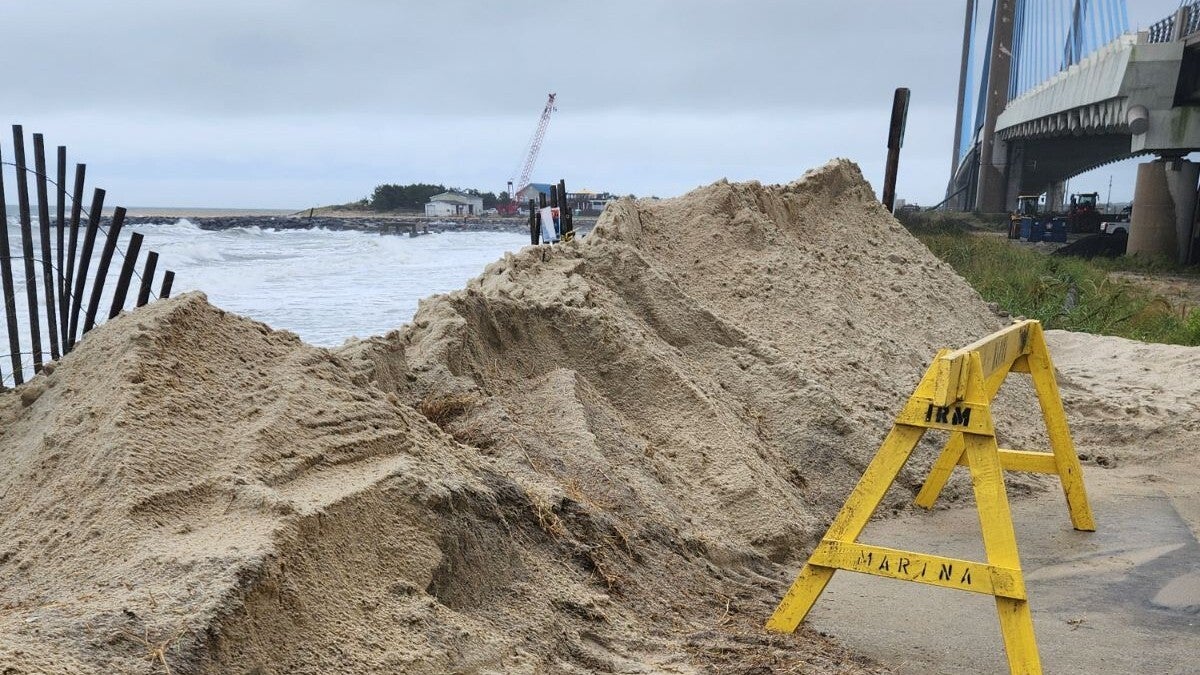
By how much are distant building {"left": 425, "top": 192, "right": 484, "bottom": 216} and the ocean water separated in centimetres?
3180

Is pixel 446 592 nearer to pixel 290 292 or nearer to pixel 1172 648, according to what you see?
pixel 1172 648

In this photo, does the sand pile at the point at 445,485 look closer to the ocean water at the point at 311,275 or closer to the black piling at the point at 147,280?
the black piling at the point at 147,280

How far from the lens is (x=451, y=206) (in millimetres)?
80188

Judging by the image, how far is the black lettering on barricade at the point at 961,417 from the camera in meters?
3.86

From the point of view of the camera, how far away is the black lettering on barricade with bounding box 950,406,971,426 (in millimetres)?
3857

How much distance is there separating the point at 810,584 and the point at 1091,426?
4.89 metres

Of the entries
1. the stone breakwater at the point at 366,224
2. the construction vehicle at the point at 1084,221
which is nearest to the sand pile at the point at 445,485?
the construction vehicle at the point at 1084,221

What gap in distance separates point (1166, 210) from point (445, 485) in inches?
1157

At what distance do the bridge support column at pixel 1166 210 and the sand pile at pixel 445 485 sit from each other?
24670 mm

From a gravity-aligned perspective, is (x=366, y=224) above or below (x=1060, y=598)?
below

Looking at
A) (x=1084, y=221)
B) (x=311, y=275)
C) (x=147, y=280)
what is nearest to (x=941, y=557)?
(x=147, y=280)

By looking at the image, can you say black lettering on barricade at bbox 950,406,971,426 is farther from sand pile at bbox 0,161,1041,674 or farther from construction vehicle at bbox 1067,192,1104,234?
construction vehicle at bbox 1067,192,1104,234

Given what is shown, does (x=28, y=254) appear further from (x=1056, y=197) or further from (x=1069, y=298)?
(x=1056, y=197)

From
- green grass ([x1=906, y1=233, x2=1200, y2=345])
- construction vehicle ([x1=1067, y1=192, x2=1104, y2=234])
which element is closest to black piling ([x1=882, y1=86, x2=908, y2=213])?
green grass ([x1=906, y1=233, x2=1200, y2=345])
